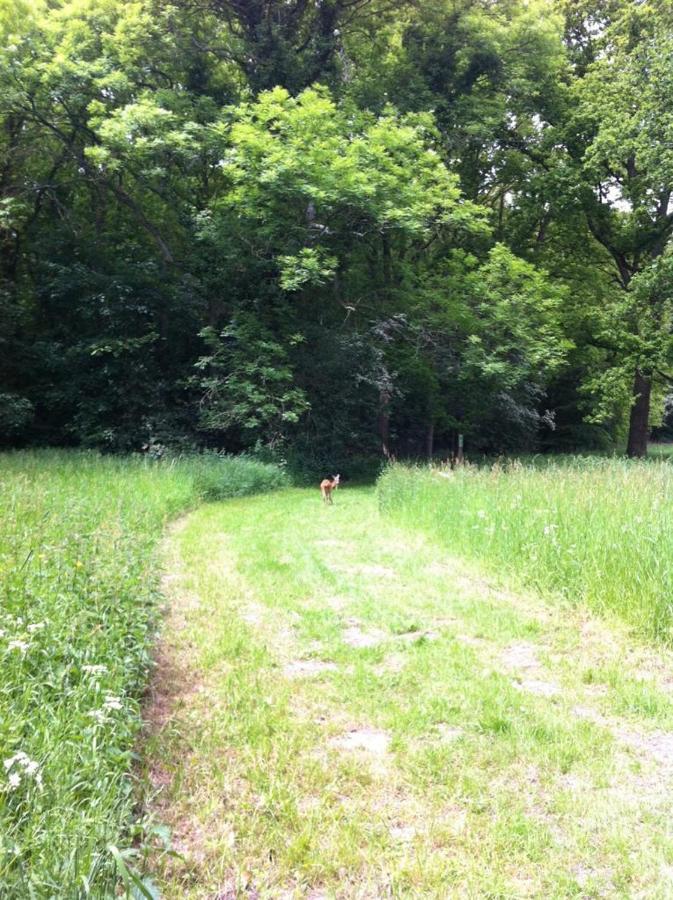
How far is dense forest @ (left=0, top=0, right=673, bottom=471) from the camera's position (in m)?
14.8

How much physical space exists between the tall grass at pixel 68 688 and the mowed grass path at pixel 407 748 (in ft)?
1.21

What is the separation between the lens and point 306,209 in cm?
1551

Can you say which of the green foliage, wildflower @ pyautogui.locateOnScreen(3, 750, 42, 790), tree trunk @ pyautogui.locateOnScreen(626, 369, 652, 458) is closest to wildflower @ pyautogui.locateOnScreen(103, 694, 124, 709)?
wildflower @ pyautogui.locateOnScreen(3, 750, 42, 790)

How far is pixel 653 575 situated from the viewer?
186 inches

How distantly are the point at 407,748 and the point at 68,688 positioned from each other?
1620 mm

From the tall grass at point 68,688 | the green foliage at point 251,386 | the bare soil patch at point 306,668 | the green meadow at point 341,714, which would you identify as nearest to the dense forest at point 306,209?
the green foliage at point 251,386

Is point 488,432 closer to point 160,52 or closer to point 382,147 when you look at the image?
point 382,147

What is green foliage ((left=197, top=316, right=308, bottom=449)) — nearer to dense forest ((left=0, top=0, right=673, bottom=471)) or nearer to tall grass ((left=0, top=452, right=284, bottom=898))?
dense forest ((left=0, top=0, right=673, bottom=471))

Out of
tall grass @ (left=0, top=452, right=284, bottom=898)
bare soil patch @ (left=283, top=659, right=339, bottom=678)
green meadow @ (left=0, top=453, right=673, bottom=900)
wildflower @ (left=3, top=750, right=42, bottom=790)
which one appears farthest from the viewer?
bare soil patch @ (left=283, top=659, right=339, bottom=678)

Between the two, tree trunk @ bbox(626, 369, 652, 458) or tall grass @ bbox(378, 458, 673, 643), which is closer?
tall grass @ bbox(378, 458, 673, 643)

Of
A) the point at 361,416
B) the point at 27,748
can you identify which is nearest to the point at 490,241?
the point at 361,416

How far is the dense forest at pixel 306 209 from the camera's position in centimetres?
1477

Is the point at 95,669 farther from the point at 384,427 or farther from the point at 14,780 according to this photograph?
the point at 384,427

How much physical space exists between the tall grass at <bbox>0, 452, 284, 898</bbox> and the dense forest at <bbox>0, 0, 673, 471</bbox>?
405 inches
